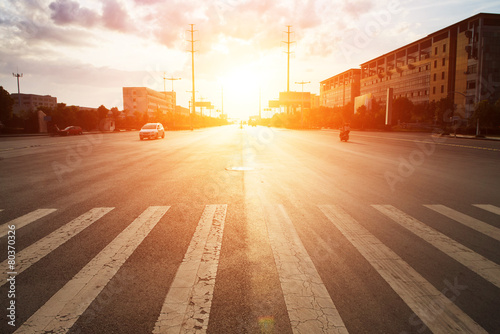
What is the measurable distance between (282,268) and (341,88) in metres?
137

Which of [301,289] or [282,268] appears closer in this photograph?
[301,289]

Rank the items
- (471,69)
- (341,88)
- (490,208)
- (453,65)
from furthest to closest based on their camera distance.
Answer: (341,88) → (453,65) → (471,69) → (490,208)

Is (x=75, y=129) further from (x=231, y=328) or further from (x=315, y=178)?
(x=231, y=328)

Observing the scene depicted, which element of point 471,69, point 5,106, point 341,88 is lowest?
point 5,106

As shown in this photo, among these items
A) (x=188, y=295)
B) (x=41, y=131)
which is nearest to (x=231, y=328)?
(x=188, y=295)

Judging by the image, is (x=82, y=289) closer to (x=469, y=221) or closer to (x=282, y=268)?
(x=282, y=268)

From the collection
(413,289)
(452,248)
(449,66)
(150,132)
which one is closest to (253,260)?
(413,289)

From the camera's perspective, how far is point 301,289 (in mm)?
3262

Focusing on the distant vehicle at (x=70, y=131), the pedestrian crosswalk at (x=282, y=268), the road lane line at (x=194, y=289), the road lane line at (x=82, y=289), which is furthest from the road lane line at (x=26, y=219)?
the distant vehicle at (x=70, y=131)

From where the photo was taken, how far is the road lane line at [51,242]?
3928mm

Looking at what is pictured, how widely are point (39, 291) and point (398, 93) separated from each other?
106448mm

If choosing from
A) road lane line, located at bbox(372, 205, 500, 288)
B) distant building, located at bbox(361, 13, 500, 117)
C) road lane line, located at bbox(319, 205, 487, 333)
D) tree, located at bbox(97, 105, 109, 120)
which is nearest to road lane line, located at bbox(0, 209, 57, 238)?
road lane line, located at bbox(319, 205, 487, 333)

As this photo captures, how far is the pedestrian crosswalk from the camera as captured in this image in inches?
109

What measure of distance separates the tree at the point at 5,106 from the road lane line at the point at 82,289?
6232cm
